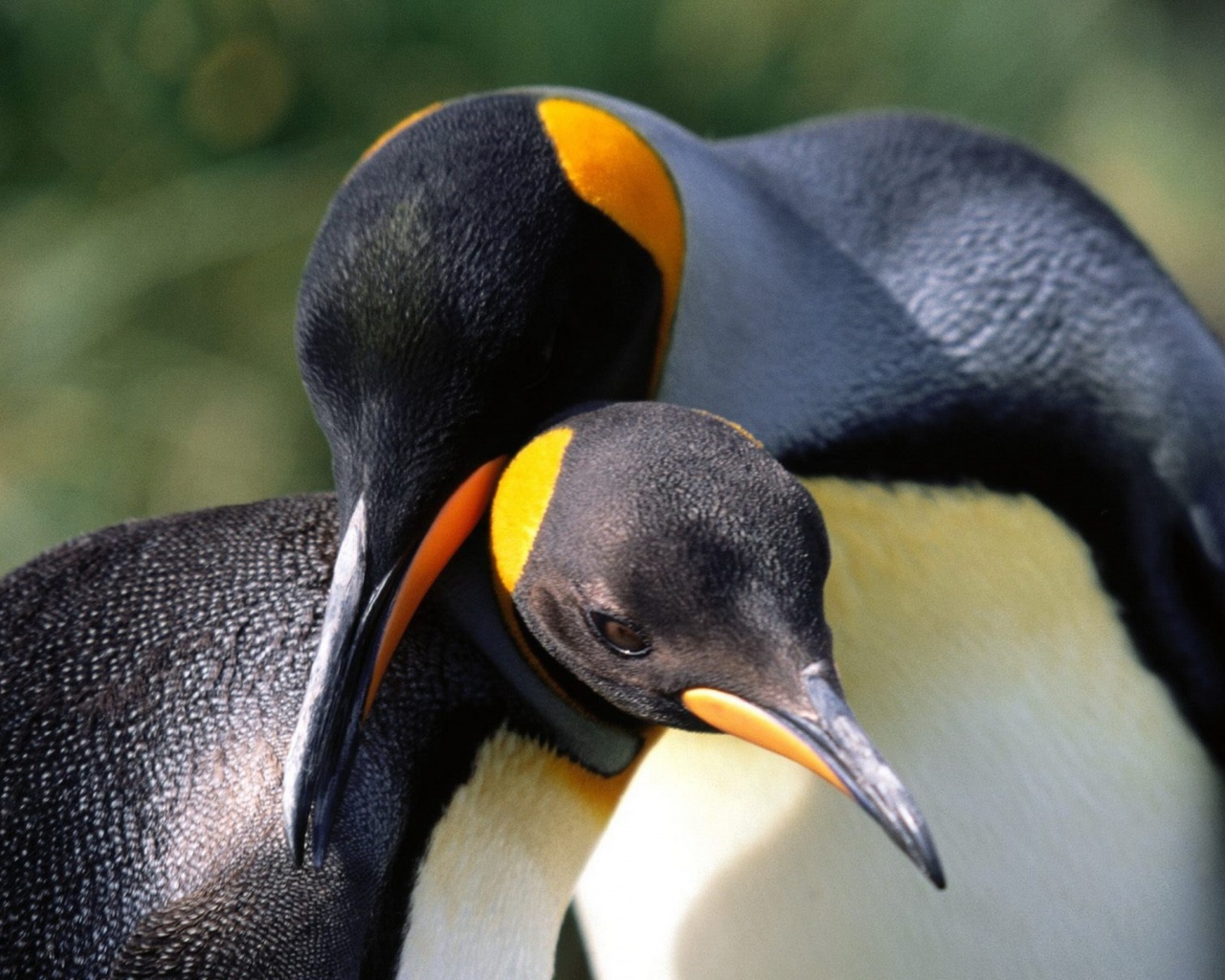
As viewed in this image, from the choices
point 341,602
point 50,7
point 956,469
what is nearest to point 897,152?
point 956,469

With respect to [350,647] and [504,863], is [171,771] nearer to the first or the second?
[350,647]

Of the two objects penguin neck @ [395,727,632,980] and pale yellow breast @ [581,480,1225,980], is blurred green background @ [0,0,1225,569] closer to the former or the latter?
pale yellow breast @ [581,480,1225,980]

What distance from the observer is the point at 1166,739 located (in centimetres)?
157

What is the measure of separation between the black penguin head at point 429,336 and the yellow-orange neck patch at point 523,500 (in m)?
0.03

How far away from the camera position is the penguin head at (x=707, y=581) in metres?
0.97

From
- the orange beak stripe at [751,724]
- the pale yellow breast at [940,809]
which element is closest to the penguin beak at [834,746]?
the orange beak stripe at [751,724]

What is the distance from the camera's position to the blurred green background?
9.95 ft

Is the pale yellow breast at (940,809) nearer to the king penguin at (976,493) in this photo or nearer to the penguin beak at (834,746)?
the king penguin at (976,493)

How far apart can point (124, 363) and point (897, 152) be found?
74.2 inches

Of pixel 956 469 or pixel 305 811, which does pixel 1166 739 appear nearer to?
pixel 956 469

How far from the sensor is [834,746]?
95cm

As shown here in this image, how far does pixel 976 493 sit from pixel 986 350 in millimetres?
126

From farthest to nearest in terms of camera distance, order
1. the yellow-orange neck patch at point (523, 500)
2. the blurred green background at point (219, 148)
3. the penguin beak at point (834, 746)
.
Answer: the blurred green background at point (219, 148), the yellow-orange neck patch at point (523, 500), the penguin beak at point (834, 746)

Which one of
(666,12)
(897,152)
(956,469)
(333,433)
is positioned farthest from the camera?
(666,12)
